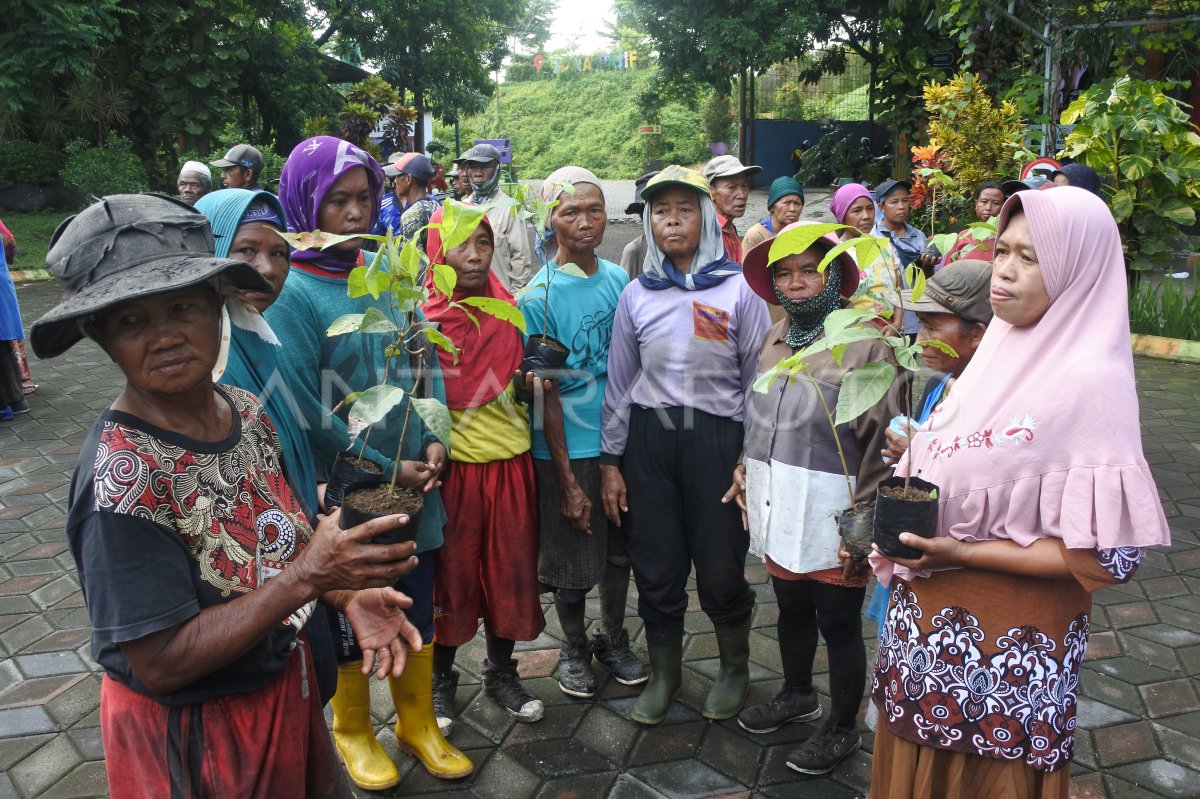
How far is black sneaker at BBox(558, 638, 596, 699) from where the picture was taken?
3.62 metres

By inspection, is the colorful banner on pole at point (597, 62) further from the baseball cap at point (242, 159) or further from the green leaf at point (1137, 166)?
the baseball cap at point (242, 159)

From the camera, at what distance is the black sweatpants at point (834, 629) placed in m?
2.99

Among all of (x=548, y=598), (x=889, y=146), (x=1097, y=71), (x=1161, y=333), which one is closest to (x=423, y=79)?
(x=889, y=146)

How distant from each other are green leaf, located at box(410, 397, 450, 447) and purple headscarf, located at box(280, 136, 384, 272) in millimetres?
857

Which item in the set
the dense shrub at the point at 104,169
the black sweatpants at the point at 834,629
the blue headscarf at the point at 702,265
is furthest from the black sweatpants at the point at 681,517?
the dense shrub at the point at 104,169

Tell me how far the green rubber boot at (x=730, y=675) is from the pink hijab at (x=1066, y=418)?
1500 millimetres

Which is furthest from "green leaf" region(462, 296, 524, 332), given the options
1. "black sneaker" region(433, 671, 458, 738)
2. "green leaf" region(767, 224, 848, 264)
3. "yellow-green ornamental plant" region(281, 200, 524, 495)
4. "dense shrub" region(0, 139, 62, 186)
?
"dense shrub" region(0, 139, 62, 186)

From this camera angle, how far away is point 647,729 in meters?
3.38

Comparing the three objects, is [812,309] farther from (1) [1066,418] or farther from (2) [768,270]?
(1) [1066,418]

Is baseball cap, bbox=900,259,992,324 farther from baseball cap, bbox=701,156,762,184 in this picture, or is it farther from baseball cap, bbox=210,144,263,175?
baseball cap, bbox=210,144,263,175

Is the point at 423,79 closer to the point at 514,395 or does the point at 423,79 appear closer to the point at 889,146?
the point at 889,146

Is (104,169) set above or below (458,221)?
above

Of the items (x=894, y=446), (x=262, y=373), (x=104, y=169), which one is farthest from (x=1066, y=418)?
(x=104, y=169)

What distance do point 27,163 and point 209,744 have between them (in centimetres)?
2025
